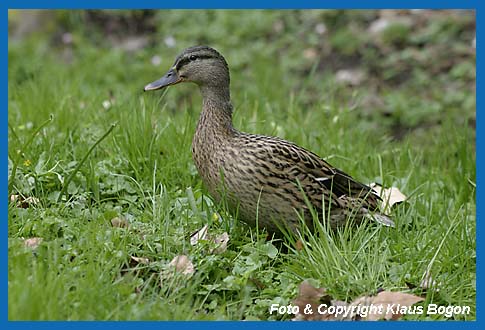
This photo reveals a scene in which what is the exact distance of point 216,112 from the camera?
16.2 feet

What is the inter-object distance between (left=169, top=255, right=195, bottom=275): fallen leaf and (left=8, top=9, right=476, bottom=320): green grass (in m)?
0.04

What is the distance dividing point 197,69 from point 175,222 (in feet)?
3.17

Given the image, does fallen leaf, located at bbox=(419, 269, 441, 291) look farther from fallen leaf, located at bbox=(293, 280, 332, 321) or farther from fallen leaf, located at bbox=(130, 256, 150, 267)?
fallen leaf, located at bbox=(130, 256, 150, 267)

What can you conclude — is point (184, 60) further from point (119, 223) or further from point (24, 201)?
point (24, 201)

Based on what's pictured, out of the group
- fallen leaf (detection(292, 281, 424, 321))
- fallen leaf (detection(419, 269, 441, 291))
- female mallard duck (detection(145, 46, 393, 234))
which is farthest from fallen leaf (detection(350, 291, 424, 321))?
female mallard duck (detection(145, 46, 393, 234))

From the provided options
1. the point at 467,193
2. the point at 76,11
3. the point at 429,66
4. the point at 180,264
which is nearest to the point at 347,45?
the point at 429,66

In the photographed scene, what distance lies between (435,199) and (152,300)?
2.56 m

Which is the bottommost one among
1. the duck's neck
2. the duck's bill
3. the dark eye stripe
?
the duck's neck

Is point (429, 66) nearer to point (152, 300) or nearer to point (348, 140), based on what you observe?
point (348, 140)

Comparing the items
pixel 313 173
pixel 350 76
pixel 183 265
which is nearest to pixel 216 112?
pixel 313 173

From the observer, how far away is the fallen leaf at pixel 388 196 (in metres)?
5.08

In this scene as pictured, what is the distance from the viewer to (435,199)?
18.6 ft

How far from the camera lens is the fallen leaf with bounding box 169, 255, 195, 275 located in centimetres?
407

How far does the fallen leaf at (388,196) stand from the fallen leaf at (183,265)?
1.45m
